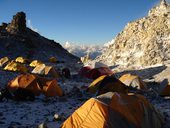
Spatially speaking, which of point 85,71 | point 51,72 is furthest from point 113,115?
point 85,71

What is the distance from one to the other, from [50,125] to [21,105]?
559 centimetres

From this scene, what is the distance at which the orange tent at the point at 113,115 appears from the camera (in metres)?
13.0

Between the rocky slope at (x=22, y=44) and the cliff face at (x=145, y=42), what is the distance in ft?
83.7

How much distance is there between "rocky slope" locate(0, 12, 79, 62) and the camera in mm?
77875

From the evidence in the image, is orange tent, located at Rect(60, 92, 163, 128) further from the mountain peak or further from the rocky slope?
the rocky slope

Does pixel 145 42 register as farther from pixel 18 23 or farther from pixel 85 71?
pixel 18 23

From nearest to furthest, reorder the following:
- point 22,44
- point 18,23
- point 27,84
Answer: point 27,84, point 22,44, point 18,23

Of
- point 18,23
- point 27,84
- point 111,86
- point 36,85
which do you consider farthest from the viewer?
point 18,23

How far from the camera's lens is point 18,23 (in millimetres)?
92000

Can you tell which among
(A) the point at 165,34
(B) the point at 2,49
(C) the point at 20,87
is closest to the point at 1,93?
(C) the point at 20,87

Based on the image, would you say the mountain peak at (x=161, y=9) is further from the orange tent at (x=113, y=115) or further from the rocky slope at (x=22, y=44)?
the orange tent at (x=113, y=115)

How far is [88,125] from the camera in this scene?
512 inches

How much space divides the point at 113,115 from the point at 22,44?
236 ft

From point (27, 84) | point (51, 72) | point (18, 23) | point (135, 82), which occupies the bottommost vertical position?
point (135, 82)
